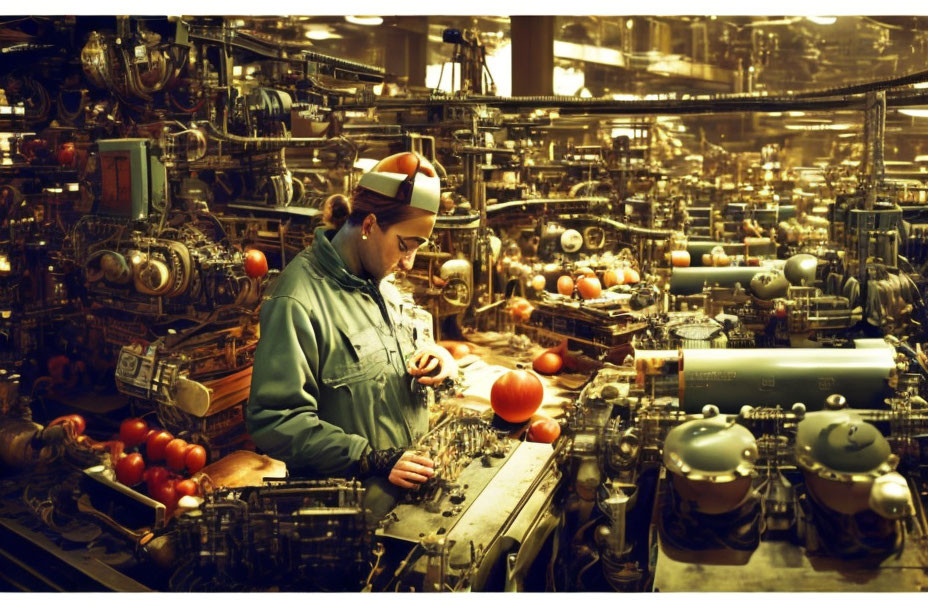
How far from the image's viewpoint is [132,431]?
5.19 m

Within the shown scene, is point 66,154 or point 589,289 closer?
point 66,154

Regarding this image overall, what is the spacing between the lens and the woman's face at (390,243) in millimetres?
4426

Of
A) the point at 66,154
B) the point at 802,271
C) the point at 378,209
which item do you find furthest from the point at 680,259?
the point at 66,154

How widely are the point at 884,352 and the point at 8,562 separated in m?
5.23

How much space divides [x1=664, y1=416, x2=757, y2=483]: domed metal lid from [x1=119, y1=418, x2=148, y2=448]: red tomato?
321cm

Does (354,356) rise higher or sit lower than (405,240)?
lower

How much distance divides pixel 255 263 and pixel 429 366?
1.75 meters

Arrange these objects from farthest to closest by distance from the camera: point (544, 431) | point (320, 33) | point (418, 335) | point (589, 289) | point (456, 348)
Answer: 1. point (589, 289)
2. point (456, 348)
3. point (544, 431)
4. point (320, 33)
5. point (418, 335)

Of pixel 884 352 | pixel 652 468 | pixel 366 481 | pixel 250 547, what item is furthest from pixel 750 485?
pixel 250 547

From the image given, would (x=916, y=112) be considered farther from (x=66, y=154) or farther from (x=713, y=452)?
(x=66, y=154)

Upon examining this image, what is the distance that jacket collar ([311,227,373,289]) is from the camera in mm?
4340

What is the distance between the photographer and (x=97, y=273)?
523cm

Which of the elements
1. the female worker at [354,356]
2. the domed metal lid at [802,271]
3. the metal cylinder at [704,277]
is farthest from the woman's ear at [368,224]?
the metal cylinder at [704,277]

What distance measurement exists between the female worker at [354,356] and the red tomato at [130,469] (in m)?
1.27
